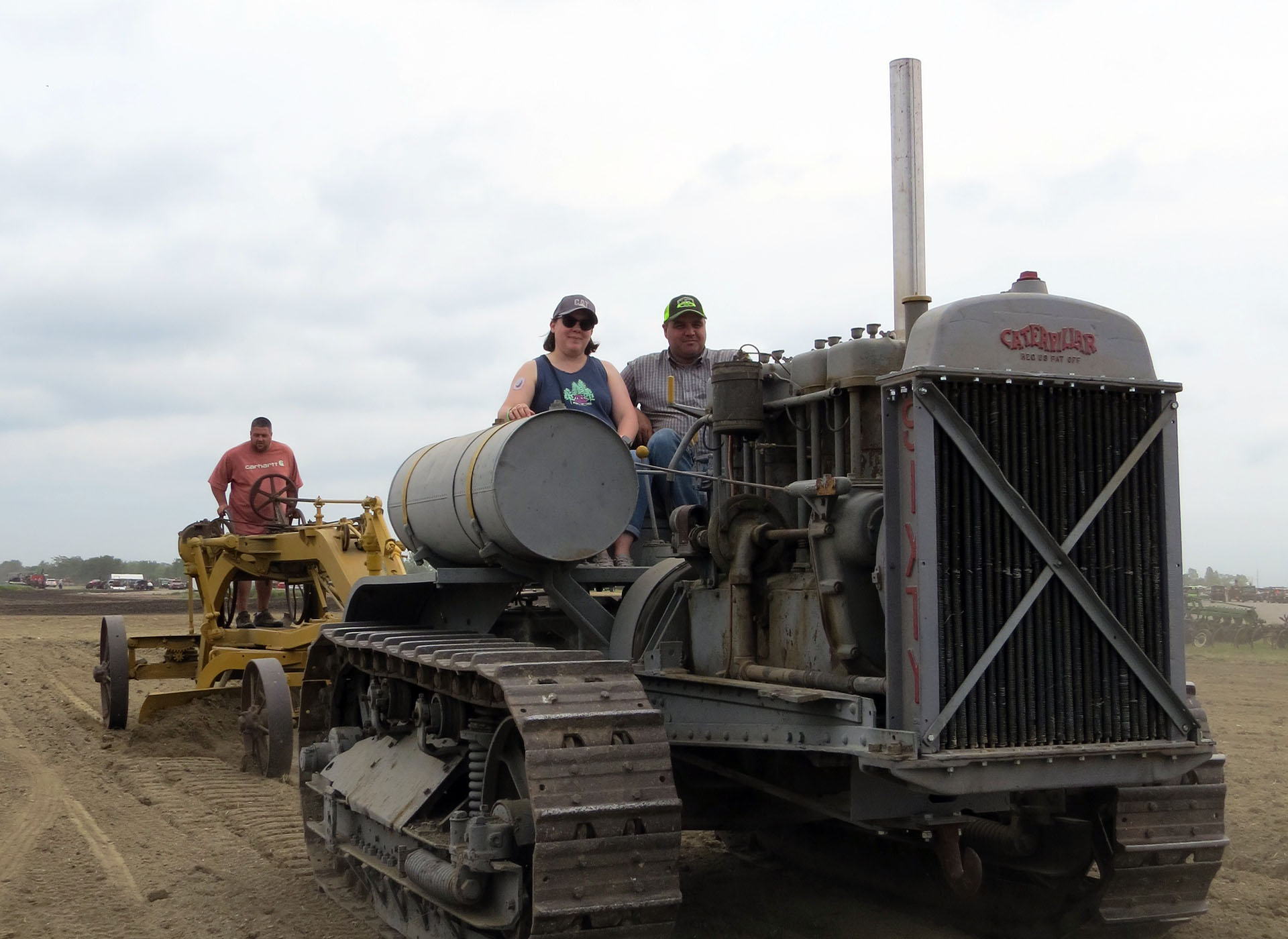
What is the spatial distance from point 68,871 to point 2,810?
2044mm

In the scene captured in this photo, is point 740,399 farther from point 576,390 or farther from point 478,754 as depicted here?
point 478,754

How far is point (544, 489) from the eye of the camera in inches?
238

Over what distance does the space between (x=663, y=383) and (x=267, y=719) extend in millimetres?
4607

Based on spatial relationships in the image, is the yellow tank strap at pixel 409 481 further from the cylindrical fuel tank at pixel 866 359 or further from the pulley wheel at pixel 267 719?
the pulley wheel at pixel 267 719

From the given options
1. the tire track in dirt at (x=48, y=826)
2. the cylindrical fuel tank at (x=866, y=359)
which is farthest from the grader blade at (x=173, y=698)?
the cylindrical fuel tank at (x=866, y=359)

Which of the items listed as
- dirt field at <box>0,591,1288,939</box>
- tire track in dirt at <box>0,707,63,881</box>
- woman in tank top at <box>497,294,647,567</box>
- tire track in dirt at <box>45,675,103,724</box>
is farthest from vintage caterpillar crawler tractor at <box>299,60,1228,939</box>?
tire track in dirt at <box>45,675,103,724</box>

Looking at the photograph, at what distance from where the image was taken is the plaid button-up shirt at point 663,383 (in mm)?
7766

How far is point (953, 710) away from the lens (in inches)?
179

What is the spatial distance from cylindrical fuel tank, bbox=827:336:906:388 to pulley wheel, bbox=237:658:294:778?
21.0ft

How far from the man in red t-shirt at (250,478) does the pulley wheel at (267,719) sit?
7.57ft

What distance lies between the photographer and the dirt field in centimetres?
642

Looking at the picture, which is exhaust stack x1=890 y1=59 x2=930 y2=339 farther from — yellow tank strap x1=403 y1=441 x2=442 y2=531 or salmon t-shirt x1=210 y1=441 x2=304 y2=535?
salmon t-shirt x1=210 y1=441 x2=304 y2=535

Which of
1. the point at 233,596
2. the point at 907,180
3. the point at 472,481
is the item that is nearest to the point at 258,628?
the point at 233,596

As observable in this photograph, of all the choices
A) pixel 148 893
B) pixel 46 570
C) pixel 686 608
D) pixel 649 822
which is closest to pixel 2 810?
→ pixel 148 893
